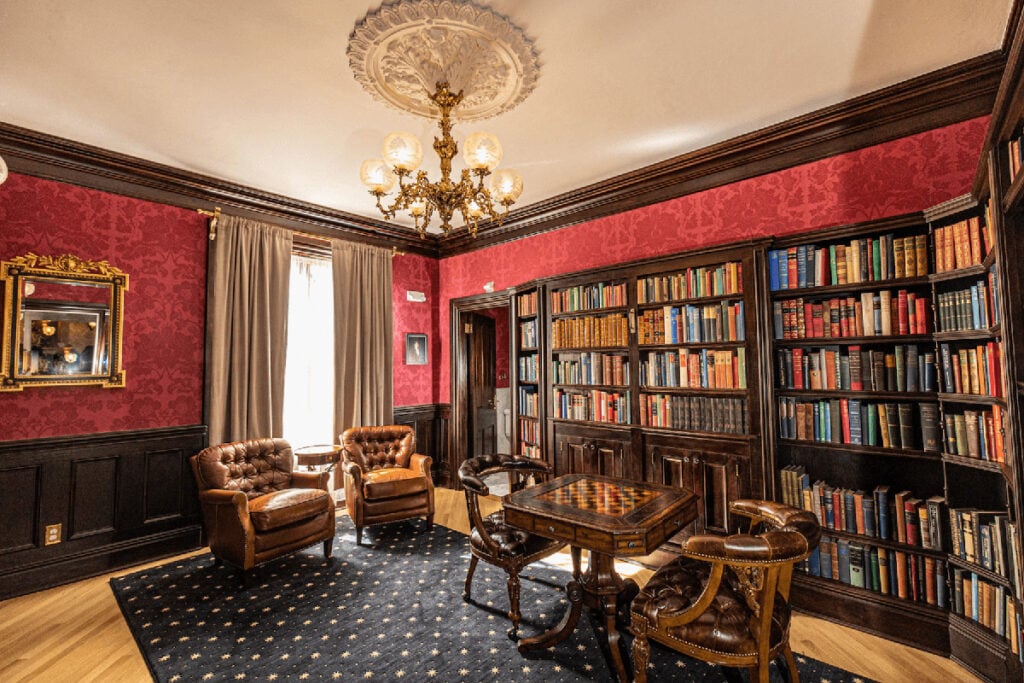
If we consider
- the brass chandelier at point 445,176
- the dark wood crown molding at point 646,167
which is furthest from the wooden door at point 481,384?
the brass chandelier at point 445,176

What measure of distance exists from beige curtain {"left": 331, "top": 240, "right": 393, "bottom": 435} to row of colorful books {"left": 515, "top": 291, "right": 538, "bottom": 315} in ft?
5.28

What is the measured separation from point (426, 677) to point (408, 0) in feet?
10.2

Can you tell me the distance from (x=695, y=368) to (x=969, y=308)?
149 cm

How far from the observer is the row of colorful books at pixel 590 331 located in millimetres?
3930

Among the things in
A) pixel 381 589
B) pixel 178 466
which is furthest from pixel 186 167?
pixel 381 589

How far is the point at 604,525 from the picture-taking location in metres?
2.10

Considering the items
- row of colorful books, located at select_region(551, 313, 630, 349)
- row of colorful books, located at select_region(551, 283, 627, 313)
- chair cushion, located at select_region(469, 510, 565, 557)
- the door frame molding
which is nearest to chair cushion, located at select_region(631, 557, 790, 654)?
chair cushion, located at select_region(469, 510, 565, 557)

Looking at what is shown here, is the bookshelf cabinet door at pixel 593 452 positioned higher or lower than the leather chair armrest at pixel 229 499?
higher

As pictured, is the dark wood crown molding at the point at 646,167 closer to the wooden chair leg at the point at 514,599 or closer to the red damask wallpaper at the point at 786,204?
the red damask wallpaper at the point at 786,204

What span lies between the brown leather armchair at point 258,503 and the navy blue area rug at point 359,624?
23 cm

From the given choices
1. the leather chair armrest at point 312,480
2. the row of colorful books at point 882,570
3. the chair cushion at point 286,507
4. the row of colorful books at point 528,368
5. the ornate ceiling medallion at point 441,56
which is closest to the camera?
the ornate ceiling medallion at point 441,56

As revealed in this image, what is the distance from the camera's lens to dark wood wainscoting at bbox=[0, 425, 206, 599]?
10.9ft

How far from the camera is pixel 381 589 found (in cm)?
321

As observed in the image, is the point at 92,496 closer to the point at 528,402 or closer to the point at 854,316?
the point at 528,402
